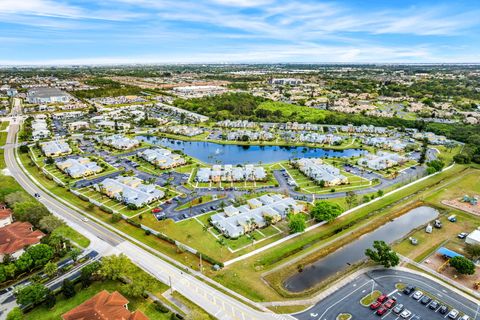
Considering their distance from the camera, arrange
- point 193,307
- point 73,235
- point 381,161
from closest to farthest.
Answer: point 193,307 < point 73,235 < point 381,161

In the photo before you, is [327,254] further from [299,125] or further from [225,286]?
[299,125]

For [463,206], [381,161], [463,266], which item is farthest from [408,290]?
[381,161]

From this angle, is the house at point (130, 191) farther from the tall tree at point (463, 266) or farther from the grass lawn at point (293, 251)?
the tall tree at point (463, 266)

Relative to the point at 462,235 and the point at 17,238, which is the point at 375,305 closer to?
the point at 462,235

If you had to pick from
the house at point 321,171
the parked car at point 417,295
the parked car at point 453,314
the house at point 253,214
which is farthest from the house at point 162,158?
the parked car at point 453,314

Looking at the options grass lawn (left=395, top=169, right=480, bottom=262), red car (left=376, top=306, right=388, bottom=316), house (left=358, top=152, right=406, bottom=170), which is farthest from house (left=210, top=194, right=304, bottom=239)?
house (left=358, top=152, right=406, bottom=170)
